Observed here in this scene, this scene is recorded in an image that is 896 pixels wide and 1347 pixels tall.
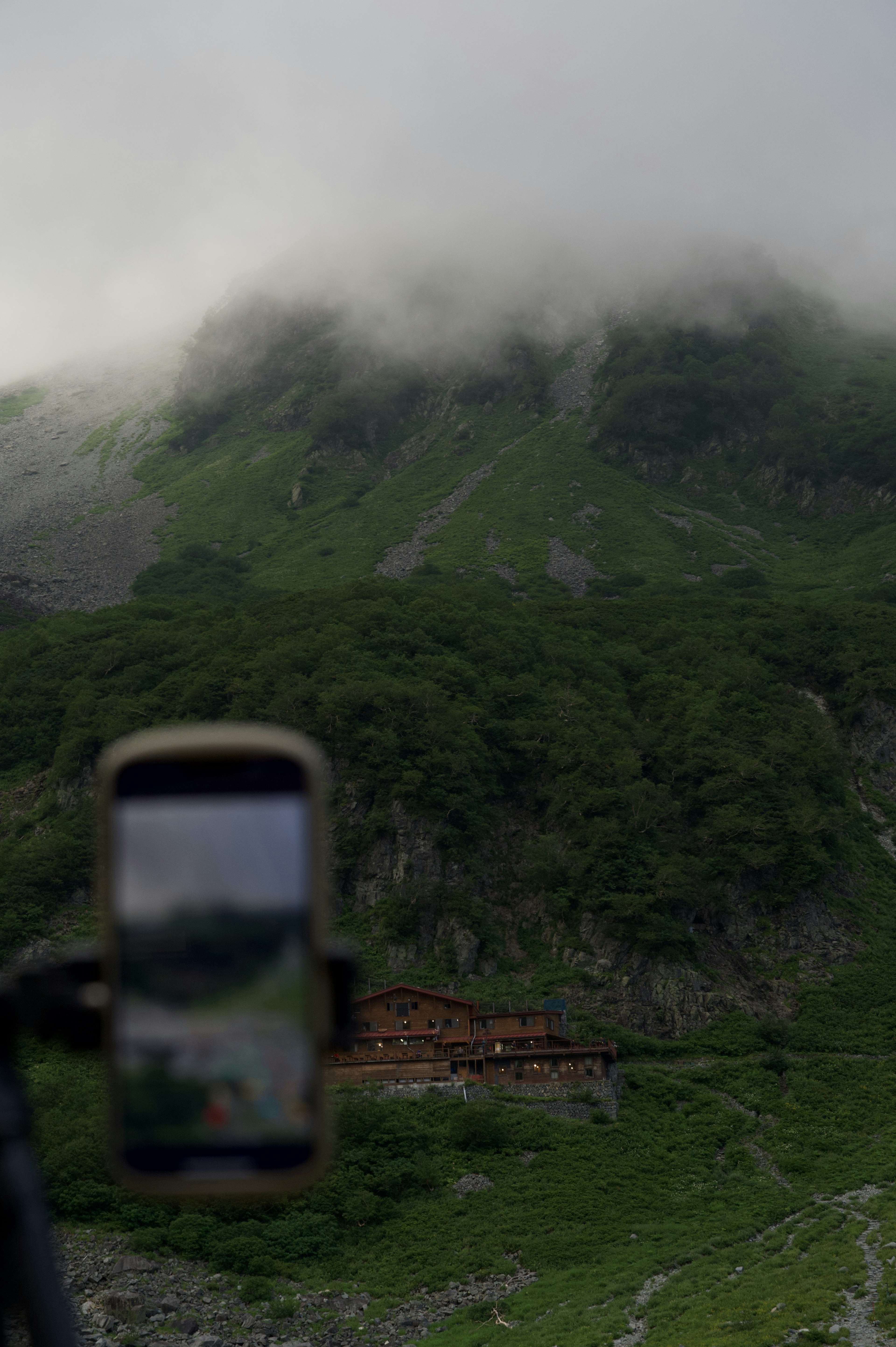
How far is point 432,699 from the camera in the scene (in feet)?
270

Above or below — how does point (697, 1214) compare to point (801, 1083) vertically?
above

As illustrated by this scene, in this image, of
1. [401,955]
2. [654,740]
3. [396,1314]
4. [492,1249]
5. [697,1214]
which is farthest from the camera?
[654,740]

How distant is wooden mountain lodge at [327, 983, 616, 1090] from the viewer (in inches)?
2249

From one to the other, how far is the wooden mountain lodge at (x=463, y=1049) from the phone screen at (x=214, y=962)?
188 ft

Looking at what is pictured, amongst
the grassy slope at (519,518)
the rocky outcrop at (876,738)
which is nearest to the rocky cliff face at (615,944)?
the rocky outcrop at (876,738)

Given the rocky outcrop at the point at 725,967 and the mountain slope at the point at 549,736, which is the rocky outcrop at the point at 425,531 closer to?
the mountain slope at the point at 549,736

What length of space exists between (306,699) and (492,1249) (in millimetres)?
45304

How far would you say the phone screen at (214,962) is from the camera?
200 cm

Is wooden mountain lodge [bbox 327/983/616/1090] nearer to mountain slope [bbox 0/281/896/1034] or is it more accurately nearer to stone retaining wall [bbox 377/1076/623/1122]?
stone retaining wall [bbox 377/1076/623/1122]

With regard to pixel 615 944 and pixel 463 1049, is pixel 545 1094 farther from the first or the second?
pixel 615 944

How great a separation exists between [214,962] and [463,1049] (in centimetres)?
5963

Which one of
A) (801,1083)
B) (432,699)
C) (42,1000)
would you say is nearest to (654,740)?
(432,699)

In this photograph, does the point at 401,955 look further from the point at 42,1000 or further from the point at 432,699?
the point at 42,1000

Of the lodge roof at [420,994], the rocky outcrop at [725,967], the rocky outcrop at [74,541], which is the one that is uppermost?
the rocky outcrop at [74,541]
